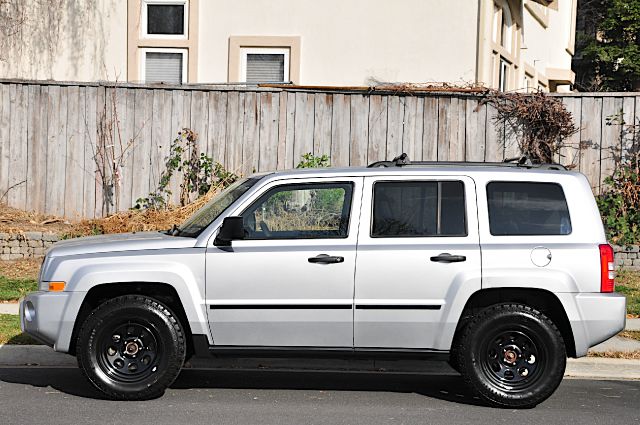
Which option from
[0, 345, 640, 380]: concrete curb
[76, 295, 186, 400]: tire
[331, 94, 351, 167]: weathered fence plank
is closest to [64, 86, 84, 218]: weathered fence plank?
[331, 94, 351, 167]: weathered fence plank

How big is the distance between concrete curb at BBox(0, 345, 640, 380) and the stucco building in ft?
24.2

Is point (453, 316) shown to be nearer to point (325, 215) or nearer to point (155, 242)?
point (325, 215)

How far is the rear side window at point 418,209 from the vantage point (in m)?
7.43

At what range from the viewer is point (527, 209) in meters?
7.46

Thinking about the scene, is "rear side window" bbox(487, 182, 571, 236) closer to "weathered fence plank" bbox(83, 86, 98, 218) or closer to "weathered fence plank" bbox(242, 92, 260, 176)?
"weathered fence plank" bbox(242, 92, 260, 176)

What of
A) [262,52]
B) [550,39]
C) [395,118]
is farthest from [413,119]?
[550,39]

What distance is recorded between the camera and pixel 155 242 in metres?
7.45

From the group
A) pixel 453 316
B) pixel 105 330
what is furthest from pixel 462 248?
pixel 105 330

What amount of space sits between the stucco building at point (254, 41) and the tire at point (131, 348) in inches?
359

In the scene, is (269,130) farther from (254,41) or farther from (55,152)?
(55,152)

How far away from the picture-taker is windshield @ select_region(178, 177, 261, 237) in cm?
761

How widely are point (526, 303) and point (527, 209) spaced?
745 millimetres

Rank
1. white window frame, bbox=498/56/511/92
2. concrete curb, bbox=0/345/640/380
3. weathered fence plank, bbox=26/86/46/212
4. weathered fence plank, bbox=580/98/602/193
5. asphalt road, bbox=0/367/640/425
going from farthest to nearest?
white window frame, bbox=498/56/511/92, weathered fence plank, bbox=26/86/46/212, weathered fence plank, bbox=580/98/602/193, concrete curb, bbox=0/345/640/380, asphalt road, bbox=0/367/640/425

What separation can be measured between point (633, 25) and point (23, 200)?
17.7 metres
